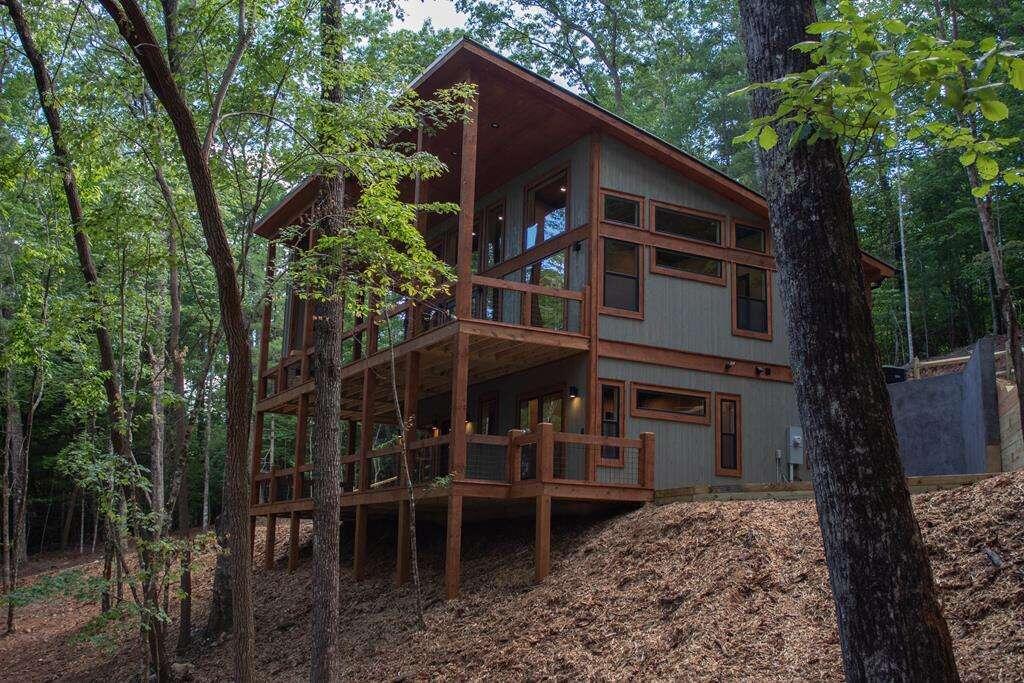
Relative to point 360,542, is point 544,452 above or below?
above

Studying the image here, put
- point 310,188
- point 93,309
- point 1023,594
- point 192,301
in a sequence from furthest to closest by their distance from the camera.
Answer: point 192,301 < point 310,188 < point 93,309 < point 1023,594

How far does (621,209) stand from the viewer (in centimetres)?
1716

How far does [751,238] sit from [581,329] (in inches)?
186

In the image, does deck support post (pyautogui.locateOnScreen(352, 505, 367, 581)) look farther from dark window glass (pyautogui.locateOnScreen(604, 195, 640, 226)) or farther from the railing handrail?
dark window glass (pyautogui.locateOnScreen(604, 195, 640, 226))

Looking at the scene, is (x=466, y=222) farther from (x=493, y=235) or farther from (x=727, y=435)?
(x=727, y=435)

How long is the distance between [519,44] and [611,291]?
17.7m

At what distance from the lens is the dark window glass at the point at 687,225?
57.7 feet

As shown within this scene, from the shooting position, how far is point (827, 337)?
191 inches

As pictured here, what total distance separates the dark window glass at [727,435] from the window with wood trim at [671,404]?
0.37 metres

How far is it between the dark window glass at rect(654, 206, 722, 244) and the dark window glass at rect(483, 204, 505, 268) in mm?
3590

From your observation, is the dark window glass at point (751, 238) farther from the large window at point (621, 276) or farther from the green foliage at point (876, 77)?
the green foliage at point (876, 77)

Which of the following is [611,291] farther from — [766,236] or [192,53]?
[192,53]

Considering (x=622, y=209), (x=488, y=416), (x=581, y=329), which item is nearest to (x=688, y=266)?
(x=622, y=209)

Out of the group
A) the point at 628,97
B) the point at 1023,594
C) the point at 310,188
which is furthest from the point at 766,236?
the point at 628,97
